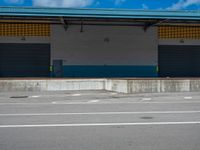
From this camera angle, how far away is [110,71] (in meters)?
34.0

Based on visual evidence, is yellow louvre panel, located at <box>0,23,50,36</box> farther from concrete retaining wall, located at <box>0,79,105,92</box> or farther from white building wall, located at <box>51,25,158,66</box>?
concrete retaining wall, located at <box>0,79,105,92</box>

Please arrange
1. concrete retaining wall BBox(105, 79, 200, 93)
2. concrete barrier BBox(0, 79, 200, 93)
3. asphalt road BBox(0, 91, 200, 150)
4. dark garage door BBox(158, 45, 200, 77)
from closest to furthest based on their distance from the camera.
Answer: asphalt road BBox(0, 91, 200, 150) < concrete retaining wall BBox(105, 79, 200, 93) < concrete barrier BBox(0, 79, 200, 93) < dark garage door BBox(158, 45, 200, 77)

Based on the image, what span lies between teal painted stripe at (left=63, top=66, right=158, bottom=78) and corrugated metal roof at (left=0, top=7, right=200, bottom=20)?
227 inches

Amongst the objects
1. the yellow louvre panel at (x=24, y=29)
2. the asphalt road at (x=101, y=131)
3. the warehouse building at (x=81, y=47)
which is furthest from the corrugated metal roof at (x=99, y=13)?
the asphalt road at (x=101, y=131)

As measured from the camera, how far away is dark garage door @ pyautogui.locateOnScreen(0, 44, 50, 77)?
3347 centimetres

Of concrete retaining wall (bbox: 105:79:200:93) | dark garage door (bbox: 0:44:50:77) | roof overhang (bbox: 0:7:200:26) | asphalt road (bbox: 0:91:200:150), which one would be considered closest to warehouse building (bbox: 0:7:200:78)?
dark garage door (bbox: 0:44:50:77)

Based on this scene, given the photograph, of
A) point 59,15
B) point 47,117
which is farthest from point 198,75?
point 47,117

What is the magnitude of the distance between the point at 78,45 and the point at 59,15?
5.09m

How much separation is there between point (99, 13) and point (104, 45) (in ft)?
16.0

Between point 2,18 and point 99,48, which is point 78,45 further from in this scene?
point 2,18

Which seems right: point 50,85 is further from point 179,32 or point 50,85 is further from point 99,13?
point 179,32

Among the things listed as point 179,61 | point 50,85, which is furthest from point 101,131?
point 179,61

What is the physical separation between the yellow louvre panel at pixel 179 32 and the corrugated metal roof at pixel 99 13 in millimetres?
4480

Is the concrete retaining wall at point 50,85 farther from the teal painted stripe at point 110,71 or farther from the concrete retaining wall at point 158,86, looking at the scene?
the teal painted stripe at point 110,71
